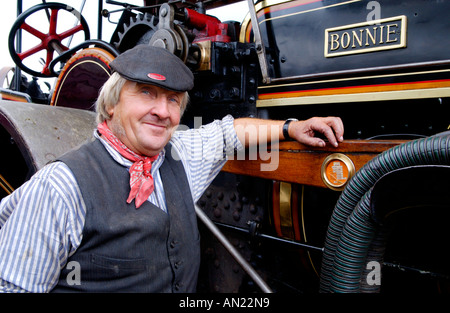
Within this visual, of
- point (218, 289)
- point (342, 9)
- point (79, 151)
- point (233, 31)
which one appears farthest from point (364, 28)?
point (218, 289)

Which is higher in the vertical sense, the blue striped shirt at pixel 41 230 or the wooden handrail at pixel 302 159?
the wooden handrail at pixel 302 159

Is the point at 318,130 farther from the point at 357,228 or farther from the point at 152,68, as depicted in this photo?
the point at 152,68

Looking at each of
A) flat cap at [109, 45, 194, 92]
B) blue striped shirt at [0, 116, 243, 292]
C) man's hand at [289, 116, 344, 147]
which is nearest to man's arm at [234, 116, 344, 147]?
man's hand at [289, 116, 344, 147]

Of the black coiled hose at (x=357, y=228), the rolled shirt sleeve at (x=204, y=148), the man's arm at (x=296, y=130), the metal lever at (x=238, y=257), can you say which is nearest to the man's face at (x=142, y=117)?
the rolled shirt sleeve at (x=204, y=148)

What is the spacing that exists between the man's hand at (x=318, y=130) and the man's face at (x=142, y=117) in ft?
1.41

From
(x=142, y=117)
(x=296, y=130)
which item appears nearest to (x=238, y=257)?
(x=296, y=130)

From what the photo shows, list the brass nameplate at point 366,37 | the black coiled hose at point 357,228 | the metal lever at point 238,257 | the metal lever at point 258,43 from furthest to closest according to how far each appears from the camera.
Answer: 1. the metal lever at point 258,43
2. the metal lever at point 238,257
3. the brass nameplate at point 366,37
4. the black coiled hose at point 357,228

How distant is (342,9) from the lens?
1.41 metres

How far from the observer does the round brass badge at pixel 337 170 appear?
3.91 feet

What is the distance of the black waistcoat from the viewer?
1.08 meters

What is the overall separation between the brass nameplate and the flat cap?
0.56 meters

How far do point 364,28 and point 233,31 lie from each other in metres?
0.85

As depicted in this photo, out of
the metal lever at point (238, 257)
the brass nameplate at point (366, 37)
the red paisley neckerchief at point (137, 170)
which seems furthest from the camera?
the metal lever at point (238, 257)

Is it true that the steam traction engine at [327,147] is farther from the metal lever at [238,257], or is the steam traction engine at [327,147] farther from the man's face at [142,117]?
the man's face at [142,117]
